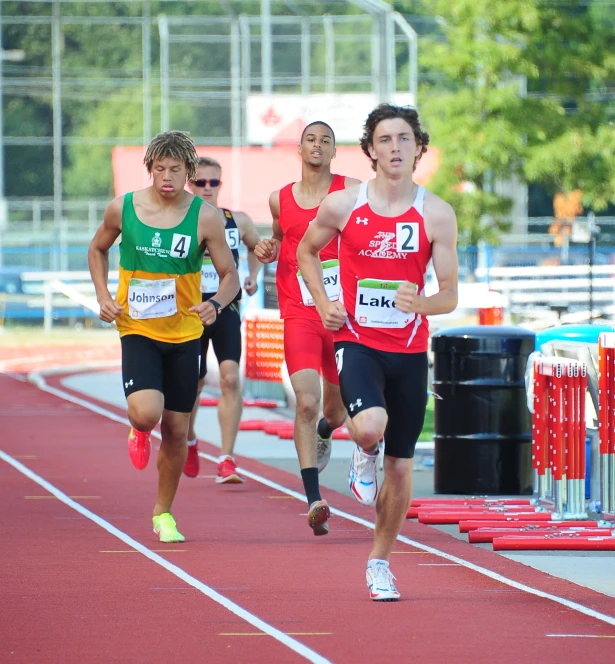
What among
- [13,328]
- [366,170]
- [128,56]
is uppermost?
[128,56]

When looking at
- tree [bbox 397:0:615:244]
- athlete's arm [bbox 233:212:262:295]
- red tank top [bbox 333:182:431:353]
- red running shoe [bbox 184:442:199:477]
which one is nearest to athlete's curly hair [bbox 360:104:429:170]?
red tank top [bbox 333:182:431:353]

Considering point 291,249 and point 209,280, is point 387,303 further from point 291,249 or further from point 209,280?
point 209,280

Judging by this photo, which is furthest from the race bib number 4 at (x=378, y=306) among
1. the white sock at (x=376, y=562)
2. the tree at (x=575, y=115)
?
the tree at (x=575, y=115)

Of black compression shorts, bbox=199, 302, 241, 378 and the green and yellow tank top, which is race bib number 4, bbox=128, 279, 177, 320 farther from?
black compression shorts, bbox=199, 302, 241, 378

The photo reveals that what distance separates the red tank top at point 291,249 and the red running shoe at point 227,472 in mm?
2339

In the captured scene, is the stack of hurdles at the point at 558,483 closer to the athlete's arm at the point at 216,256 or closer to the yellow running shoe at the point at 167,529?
the yellow running shoe at the point at 167,529

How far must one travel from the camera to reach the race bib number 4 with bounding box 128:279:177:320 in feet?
29.1

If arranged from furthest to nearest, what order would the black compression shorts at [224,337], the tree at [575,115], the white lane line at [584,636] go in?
the tree at [575,115]
the black compression shorts at [224,337]
the white lane line at [584,636]

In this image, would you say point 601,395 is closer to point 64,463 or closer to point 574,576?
point 574,576

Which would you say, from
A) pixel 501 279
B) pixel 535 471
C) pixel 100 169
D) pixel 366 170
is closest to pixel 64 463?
pixel 535 471

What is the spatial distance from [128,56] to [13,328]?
3475cm

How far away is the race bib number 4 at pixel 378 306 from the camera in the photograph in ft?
23.4

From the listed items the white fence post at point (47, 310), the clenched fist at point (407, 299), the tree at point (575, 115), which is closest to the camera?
the clenched fist at point (407, 299)

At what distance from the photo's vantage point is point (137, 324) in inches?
351
